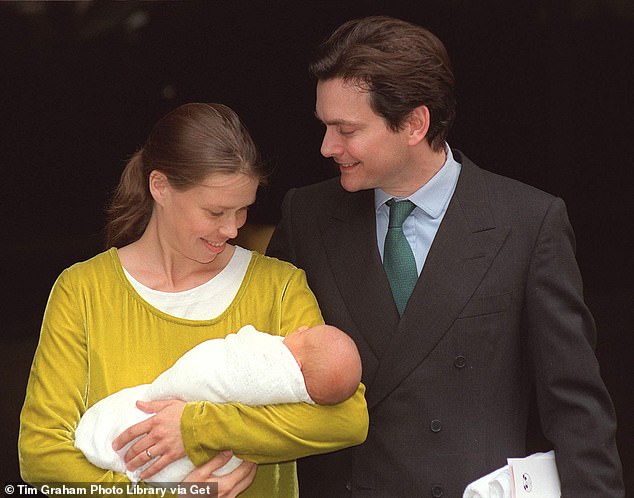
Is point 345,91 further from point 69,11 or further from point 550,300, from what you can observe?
point 69,11

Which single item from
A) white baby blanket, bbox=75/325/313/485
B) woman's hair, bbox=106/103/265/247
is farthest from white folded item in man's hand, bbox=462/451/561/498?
woman's hair, bbox=106/103/265/247

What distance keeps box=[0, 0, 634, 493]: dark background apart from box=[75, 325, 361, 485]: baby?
176 centimetres

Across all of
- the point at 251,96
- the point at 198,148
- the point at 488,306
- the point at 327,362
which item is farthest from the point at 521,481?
the point at 251,96

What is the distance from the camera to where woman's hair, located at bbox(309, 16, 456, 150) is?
3.01 metres

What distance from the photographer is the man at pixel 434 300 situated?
2895 mm

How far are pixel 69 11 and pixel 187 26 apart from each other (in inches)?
16.3

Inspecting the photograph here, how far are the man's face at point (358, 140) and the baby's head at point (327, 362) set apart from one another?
42 cm

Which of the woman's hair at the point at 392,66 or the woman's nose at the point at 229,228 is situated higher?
the woman's hair at the point at 392,66

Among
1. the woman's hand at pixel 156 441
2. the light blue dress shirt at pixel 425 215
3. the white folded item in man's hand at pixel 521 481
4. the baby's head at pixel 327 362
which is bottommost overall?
the white folded item in man's hand at pixel 521 481

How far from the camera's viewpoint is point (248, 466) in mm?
2812

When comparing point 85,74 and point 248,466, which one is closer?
point 248,466

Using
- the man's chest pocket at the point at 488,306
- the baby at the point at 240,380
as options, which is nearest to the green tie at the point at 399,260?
the man's chest pocket at the point at 488,306

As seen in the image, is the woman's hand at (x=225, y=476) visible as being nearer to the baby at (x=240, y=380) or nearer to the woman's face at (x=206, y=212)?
the baby at (x=240, y=380)

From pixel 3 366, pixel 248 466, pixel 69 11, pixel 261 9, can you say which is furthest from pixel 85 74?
pixel 248 466
